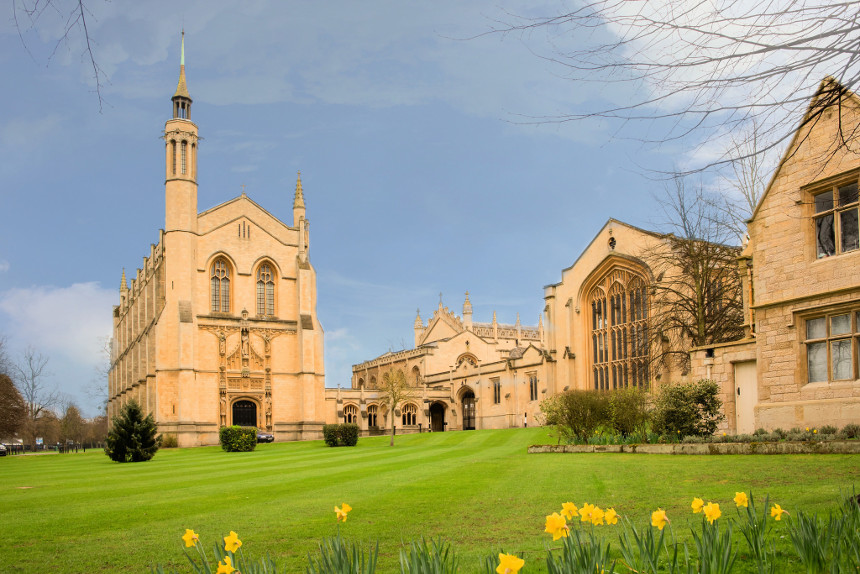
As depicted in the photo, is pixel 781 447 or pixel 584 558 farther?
pixel 781 447

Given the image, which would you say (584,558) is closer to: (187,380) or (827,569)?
(827,569)

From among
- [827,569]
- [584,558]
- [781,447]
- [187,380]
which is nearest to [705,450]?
[781,447]

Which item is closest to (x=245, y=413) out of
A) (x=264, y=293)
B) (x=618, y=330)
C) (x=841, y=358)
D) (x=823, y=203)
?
(x=264, y=293)

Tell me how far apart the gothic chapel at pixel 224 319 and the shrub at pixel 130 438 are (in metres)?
19.0

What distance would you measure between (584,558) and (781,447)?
12196mm

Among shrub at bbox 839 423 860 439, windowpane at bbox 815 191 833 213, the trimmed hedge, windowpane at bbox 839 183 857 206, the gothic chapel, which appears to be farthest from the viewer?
the gothic chapel

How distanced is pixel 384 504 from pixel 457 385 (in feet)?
172

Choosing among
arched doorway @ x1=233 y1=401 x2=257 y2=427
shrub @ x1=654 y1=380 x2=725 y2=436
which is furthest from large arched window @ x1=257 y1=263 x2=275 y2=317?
shrub @ x1=654 y1=380 x2=725 y2=436

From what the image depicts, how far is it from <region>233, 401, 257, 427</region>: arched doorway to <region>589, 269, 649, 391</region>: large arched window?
24.5m

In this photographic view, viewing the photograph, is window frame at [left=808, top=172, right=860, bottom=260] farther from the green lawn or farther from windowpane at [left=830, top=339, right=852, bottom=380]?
the green lawn

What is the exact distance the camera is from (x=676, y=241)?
108 feet

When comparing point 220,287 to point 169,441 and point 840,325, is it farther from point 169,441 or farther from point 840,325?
point 840,325

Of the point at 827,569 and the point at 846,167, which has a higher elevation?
the point at 846,167

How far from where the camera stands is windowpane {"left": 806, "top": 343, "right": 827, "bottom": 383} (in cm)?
1627
